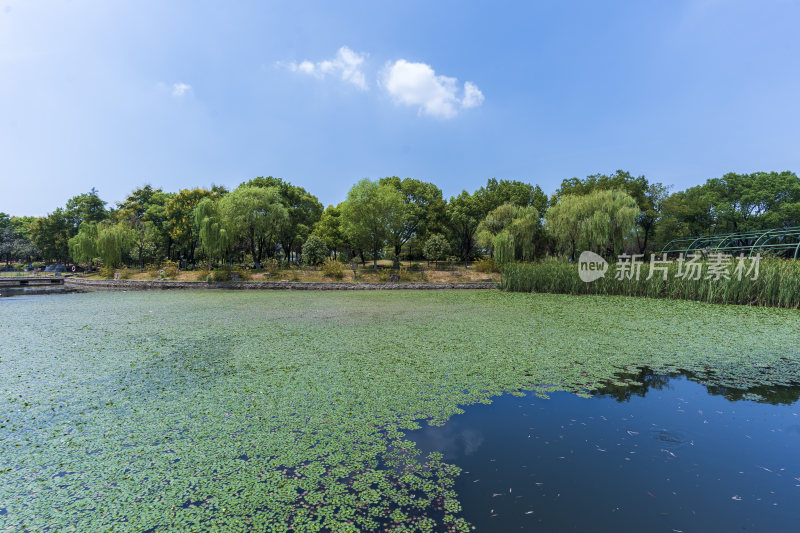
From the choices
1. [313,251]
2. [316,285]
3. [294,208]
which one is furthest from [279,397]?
[294,208]

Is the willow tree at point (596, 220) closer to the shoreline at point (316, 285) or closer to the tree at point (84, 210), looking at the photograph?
the shoreline at point (316, 285)

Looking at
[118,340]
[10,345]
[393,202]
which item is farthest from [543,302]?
[393,202]

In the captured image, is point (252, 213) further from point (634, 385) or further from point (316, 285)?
point (634, 385)

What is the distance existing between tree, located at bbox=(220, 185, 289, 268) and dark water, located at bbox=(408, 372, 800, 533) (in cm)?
2390

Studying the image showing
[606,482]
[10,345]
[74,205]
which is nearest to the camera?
[606,482]

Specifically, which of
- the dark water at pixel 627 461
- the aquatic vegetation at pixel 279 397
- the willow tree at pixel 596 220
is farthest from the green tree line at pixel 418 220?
the dark water at pixel 627 461

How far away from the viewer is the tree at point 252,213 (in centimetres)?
2384

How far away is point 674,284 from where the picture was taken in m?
12.8

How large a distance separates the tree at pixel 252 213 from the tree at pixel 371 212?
16.1ft

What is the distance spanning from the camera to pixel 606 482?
91.4 inches

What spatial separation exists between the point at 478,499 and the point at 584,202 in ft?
73.1

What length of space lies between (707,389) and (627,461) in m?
2.47

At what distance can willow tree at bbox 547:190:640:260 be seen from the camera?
1997 centimetres

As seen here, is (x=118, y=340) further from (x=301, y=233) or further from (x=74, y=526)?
(x=301, y=233)
